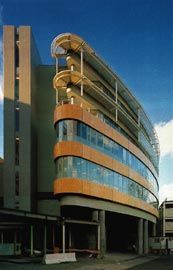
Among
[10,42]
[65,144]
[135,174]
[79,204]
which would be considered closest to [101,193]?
[79,204]

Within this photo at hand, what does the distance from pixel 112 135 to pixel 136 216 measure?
15934mm

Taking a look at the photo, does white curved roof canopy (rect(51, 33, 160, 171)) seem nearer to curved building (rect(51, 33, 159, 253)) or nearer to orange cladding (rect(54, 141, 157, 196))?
curved building (rect(51, 33, 159, 253))

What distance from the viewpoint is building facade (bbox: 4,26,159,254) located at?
168 feet

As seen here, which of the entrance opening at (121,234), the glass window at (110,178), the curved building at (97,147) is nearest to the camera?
the curved building at (97,147)

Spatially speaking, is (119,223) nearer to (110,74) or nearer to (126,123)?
(126,123)

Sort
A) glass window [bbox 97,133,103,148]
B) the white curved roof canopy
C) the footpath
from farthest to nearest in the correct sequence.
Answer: the white curved roof canopy → glass window [bbox 97,133,103,148] → the footpath

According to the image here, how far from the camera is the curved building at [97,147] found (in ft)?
166

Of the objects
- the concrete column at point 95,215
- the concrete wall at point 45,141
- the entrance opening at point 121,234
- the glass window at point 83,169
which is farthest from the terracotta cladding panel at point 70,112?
the entrance opening at point 121,234

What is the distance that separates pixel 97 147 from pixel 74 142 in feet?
13.1

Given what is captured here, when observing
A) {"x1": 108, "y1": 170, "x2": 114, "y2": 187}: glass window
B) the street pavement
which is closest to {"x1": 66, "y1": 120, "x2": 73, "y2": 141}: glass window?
{"x1": 108, "y1": 170, "x2": 114, "y2": 187}: glass window

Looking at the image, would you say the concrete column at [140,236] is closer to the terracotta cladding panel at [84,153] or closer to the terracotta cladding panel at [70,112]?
the terracotta cladding panel at [84,153]

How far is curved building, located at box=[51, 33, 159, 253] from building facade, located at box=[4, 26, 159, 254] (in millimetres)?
106

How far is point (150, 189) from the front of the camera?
79.0 metres

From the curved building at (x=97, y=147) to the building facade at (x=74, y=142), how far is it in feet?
0.35
